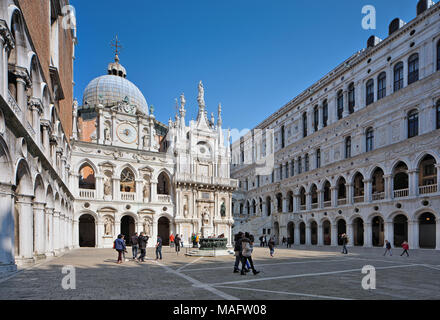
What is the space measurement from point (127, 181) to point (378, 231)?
95.0 feet

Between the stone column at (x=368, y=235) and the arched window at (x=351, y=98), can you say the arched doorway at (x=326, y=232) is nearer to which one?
the stone column at (x=368, y=235)

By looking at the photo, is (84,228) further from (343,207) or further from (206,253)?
(343,207)

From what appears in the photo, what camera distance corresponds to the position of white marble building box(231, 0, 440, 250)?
25.8m

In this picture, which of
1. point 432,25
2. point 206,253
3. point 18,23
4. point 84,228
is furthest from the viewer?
point 84,228

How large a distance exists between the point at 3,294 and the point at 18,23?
9.92 meters

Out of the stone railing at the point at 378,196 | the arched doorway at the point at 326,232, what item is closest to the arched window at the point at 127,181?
the arched doorway at the point at 326,232

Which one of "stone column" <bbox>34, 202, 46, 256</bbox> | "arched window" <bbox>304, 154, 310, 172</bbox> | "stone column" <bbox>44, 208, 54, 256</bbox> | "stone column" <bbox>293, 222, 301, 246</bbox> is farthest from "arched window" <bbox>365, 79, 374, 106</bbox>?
"stone column" <bbox>34, 202, 46, 256</bbox>

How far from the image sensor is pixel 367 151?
103 feet

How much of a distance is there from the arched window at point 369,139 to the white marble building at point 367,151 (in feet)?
0.37

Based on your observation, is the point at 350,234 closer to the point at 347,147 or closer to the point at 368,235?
the point at 368,235

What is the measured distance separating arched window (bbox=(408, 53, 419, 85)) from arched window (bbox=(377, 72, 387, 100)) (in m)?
2.68

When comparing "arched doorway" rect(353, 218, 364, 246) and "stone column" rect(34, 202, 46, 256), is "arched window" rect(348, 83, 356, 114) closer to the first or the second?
"arched doorway" rect(353, 218, 364, 246)

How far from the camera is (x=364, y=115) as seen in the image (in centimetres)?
3209
